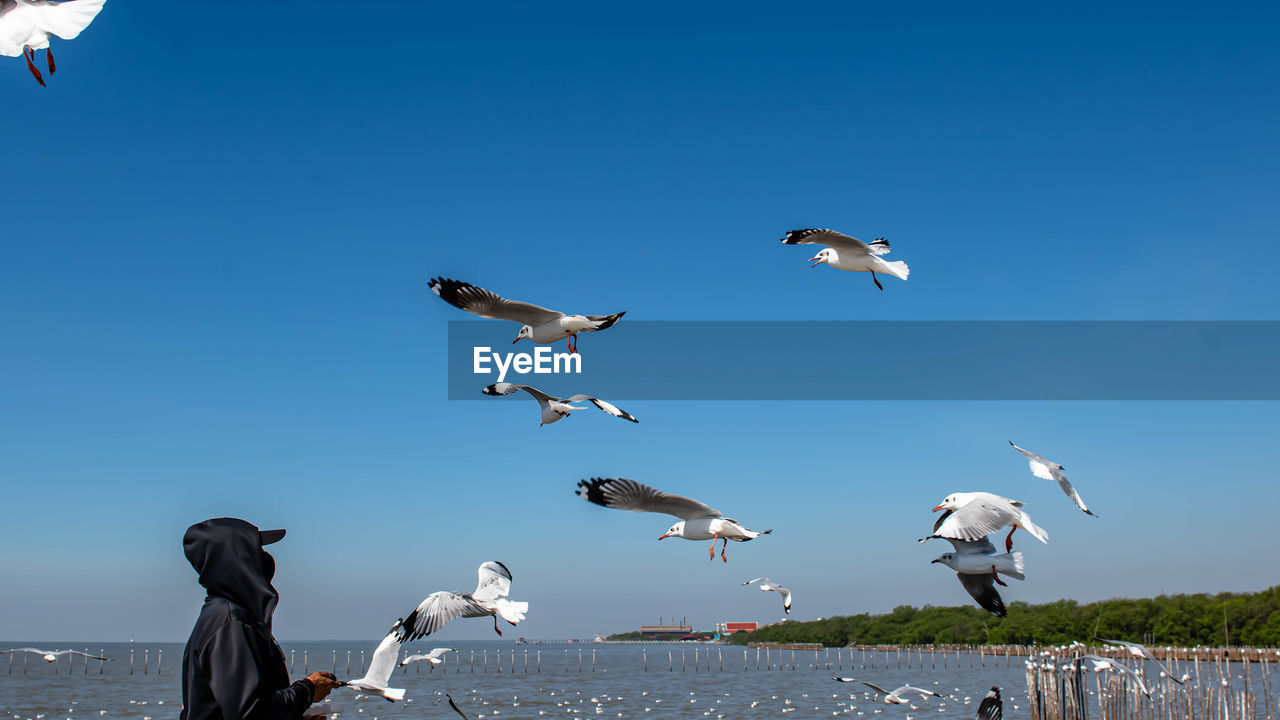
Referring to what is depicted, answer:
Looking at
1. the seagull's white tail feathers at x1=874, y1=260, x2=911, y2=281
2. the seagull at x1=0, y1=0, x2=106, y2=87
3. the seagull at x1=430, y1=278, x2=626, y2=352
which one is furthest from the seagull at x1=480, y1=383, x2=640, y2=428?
the seagull at x1=0, y1=0, x2=106, y2=87

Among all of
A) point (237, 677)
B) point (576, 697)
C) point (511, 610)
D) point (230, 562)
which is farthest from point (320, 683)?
point (576, 697)

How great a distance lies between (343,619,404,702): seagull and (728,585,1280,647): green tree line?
2165 inches

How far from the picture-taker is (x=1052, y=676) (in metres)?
22.4

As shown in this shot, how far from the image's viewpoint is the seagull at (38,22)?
515cm

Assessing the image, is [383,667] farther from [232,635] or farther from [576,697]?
[576,697]

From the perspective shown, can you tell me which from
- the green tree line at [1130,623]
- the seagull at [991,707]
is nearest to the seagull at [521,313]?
the seagull at [991,707]

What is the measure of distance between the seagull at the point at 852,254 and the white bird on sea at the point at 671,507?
107 inches

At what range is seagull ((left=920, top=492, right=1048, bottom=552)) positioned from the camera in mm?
6898

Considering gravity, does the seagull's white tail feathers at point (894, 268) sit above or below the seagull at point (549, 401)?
above

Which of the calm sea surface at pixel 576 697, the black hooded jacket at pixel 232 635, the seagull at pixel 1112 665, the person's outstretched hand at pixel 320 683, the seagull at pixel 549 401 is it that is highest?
the seagull at pixel 549 401

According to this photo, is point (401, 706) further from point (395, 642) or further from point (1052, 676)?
point (395, 642)

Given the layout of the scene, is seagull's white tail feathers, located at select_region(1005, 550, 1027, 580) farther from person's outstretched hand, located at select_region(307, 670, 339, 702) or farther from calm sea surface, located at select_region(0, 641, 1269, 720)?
calm sea surface, located at select_region(0, 641, 1269, 720)

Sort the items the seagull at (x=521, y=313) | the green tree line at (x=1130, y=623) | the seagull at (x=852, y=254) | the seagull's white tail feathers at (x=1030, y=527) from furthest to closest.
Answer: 1. the green tree line at (x=1130, y=623)
2. the seagull at (x=521, y=313)
3. the seagull at (x=852, y=254)
4. the seagull's white tail feathers at (x=1030, y=527)

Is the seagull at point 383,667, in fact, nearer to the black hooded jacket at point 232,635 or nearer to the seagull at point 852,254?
the black hooded jacket at point 232,635
